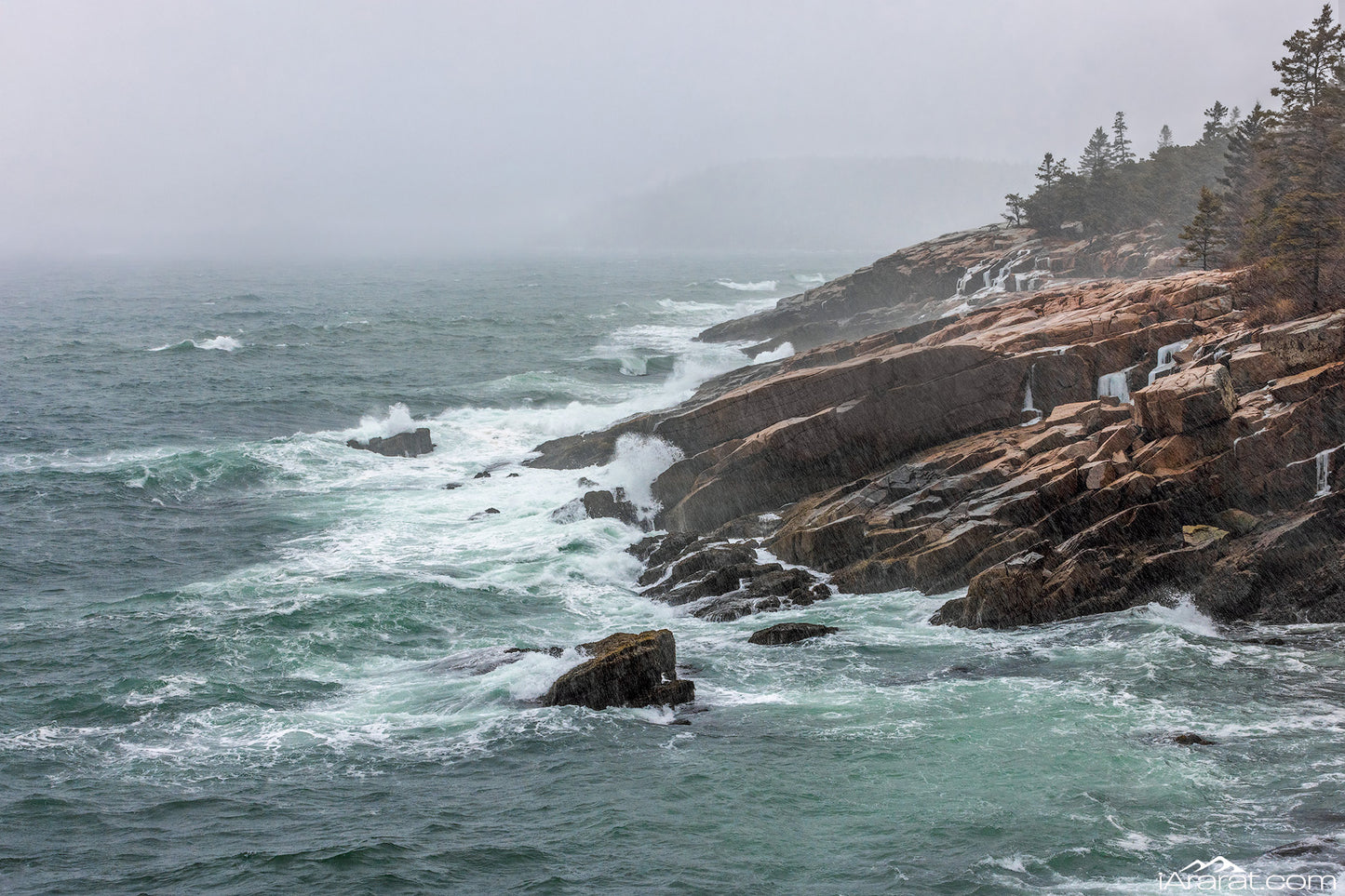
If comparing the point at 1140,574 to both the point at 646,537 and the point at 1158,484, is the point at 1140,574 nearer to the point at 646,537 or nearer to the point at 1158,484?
the point at 1158,484

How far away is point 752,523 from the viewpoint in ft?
→ 118

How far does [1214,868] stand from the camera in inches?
652

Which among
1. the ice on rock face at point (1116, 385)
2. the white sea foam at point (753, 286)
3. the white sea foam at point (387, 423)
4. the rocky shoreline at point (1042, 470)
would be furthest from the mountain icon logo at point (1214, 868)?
the white sea foam at point (753, 286)

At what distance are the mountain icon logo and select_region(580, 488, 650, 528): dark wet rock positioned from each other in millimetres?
26066

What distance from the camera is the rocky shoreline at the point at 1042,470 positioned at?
27.7 metres

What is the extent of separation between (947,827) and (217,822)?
49.3 feet

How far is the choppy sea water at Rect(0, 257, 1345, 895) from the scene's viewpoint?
18.4 m

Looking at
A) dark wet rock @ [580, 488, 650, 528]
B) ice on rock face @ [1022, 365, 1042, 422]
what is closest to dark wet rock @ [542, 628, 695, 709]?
dark wet rock @ [580, 488, 650, 528]

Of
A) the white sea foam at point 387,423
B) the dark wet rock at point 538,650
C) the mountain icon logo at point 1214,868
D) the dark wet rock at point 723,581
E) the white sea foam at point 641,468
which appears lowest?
the mountain icon logo at point 1214,868

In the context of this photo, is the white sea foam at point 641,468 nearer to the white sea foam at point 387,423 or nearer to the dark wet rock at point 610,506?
the dark wet rock at point 610,506

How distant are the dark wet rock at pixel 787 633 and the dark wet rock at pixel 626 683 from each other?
3934 millimetres

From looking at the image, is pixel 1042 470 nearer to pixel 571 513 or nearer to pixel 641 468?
pixel 641 468

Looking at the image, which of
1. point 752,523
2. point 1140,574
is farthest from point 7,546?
point 1140,574

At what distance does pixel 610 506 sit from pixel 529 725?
1701 centimetres
